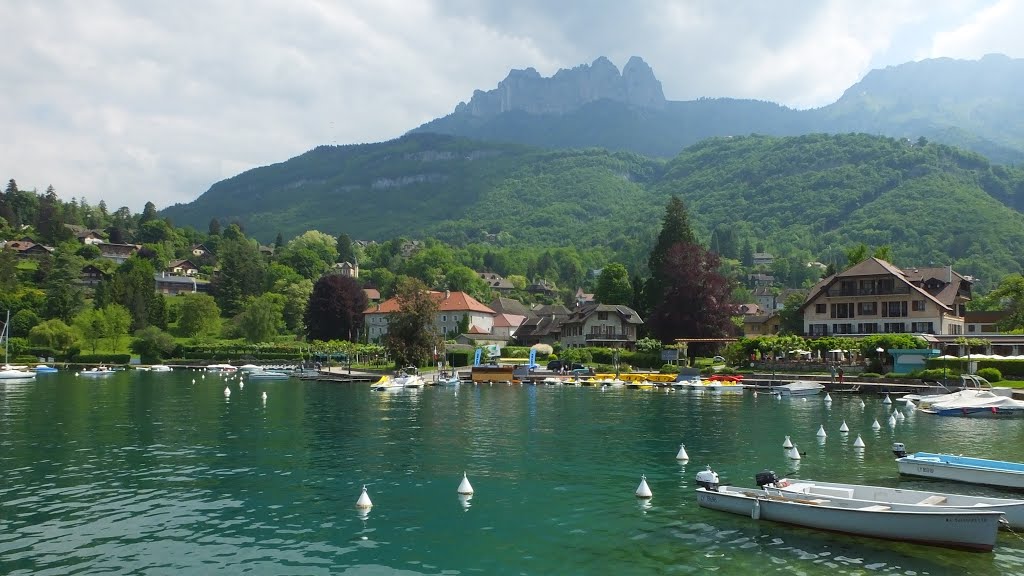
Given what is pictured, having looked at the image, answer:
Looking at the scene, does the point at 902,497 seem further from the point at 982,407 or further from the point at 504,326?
the point at 504,326

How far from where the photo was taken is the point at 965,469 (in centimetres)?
2444

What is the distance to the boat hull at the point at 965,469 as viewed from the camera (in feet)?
77.2

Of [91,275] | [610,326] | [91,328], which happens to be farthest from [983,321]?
[91,275]

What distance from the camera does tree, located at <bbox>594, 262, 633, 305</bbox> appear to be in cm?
13050

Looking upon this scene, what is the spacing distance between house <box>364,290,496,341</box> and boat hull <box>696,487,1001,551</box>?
11491 centimetres

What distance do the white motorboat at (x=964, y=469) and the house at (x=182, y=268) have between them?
641ft

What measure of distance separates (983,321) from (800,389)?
2252 inches

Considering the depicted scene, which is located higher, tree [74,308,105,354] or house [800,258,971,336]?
house [800,258,971,336]

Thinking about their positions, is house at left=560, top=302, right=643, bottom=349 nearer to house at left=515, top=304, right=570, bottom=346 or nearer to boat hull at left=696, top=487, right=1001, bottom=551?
house at left=515, top=304, right=570, bottom=346

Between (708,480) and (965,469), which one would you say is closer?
(708,480)

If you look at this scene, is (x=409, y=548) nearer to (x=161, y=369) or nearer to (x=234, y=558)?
(x=234, y=558)

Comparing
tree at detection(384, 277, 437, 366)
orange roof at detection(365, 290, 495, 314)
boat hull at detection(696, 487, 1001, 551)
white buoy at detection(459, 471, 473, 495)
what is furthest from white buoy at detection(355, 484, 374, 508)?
orange roof at detection(365, 290, 495, 314)

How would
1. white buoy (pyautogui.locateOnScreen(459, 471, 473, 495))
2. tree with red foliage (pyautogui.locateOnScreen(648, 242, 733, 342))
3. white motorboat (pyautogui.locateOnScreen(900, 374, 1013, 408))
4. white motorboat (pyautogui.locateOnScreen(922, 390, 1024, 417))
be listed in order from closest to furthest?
white buoy (pyautogui.locateOnScreen(459, 471, 473, 495)) → white motorboat (pyautogui.locateOnScreen(922, 390, 1024, 417)) → white motorboat (pyautogui.locateOnScreen(900, 374, 1013, 408)) → tree with red foliage (pyautogui.locateOnScreen(648, 242, 733, 342))

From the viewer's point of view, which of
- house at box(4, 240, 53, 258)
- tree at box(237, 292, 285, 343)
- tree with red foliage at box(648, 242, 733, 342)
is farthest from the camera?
house at box(4, 240, 53, 258)
